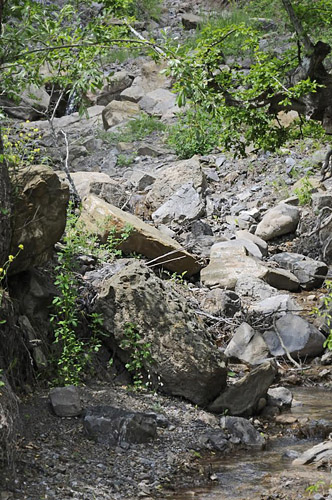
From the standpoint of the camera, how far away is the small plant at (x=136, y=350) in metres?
6.57

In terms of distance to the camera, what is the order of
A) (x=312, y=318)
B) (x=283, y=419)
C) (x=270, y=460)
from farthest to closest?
(x=312, y=318) → (x=283, y=419) → (x=270, y=460)

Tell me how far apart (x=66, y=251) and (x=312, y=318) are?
3.97 metres

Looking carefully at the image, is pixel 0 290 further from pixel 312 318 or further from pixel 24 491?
pixel 312 318

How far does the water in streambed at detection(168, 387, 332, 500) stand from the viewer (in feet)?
15.9

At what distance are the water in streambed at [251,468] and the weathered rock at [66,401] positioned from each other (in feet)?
3.83

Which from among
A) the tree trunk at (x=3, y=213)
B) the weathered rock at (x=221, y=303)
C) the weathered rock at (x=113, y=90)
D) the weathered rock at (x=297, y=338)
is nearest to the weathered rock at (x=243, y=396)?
the weathered rock at (x=297, y=338)

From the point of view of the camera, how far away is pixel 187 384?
6.54m

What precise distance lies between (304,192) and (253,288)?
3.51 metres

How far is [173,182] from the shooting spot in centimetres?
1323

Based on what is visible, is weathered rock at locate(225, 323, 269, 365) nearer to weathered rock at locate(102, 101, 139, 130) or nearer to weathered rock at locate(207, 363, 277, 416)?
weathered rock at locate(207, 363, 277, 416)

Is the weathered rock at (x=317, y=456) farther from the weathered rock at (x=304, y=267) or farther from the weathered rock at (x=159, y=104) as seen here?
the weathered rock at (x=159, y=104)

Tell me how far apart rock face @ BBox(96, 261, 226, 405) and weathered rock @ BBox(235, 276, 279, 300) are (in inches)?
115

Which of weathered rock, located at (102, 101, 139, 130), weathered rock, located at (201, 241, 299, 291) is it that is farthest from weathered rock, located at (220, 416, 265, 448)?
weathered rock, located at (102, 101, 139, 130)

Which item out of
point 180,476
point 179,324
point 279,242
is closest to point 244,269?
point 279,242
